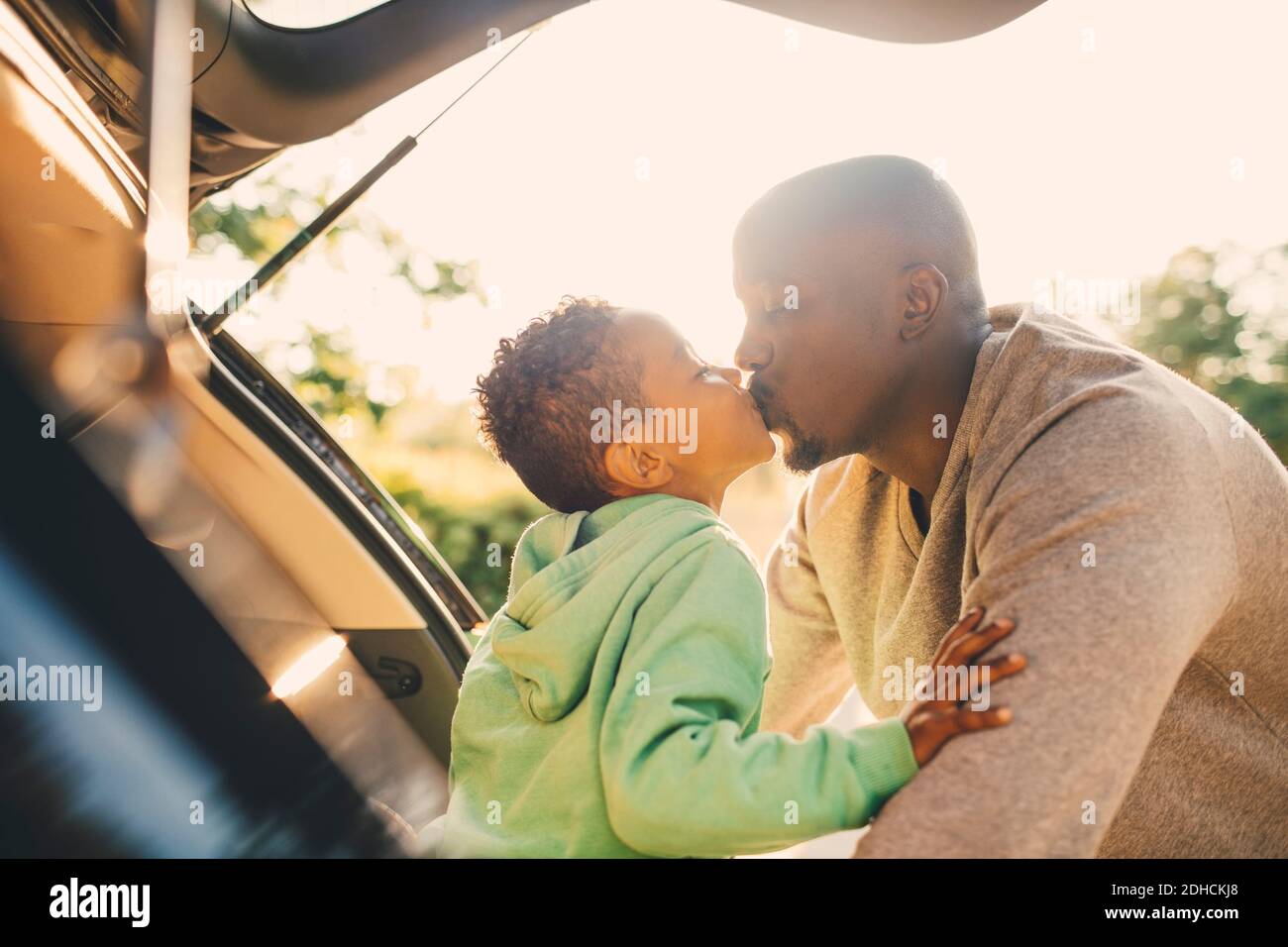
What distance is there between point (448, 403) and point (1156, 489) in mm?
5336

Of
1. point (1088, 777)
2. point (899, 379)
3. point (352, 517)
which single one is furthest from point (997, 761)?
point (352, 517)

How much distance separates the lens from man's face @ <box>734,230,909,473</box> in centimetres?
184

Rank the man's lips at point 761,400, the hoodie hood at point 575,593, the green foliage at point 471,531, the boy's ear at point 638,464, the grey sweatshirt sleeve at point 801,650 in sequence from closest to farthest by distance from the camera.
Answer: the hoodie hood at point 575,593 → the boy's ear at point 638,464 → the man's lips at point 761,400 → the grey sweatshirt sleeve at point 801,650 → the green foliage at point 471,531

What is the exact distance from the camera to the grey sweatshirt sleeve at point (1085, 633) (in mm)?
1200

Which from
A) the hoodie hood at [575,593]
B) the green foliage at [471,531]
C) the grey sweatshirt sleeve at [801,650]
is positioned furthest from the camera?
the green foliage at [471,531]

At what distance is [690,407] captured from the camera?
66.4 inches

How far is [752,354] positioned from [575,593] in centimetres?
62

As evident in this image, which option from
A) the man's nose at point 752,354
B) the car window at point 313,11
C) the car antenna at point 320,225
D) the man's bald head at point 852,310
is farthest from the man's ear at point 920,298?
the car window at point 313,11

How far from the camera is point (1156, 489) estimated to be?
1.32 metres

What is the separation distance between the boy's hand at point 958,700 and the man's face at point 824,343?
60 cm

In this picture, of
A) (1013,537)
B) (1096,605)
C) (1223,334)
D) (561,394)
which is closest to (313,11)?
(561,394)

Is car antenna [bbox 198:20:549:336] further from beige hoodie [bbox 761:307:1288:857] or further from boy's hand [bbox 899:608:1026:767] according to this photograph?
boy's hand [bbox 899:608:1026:767]

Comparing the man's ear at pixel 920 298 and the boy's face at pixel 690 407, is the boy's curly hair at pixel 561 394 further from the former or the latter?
the man's ear at pixel 920 298
